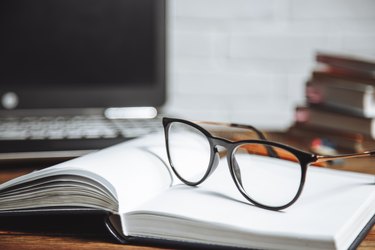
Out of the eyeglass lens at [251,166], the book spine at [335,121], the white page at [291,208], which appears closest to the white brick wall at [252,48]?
the book spine at [335,121]

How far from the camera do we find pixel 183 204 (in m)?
0.54

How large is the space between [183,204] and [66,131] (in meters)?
0.39

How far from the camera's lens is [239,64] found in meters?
1.33

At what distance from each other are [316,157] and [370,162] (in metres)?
0.42

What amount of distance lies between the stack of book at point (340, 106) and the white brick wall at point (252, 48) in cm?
24

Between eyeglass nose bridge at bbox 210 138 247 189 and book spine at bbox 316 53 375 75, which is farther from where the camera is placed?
book spine at bbox 316 53 375 75

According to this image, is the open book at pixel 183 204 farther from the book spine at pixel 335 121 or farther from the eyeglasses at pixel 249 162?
the book spine at pixel 335 121

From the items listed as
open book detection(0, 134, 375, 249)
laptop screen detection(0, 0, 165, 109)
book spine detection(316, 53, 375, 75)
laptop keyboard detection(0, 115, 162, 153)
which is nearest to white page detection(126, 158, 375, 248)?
open book detection(0, 134, 375, 249)

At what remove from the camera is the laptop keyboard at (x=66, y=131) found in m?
0.79

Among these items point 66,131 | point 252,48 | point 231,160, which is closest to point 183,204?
point 231,160

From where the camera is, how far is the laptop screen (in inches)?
40.5

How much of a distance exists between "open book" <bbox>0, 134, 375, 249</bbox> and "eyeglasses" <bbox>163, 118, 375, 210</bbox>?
0.01m

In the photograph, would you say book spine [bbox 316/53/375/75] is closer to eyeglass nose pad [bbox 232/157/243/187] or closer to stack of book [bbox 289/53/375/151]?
stack of book [bbox 289/53/375/151]

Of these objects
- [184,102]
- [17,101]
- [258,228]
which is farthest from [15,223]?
[184,102]
